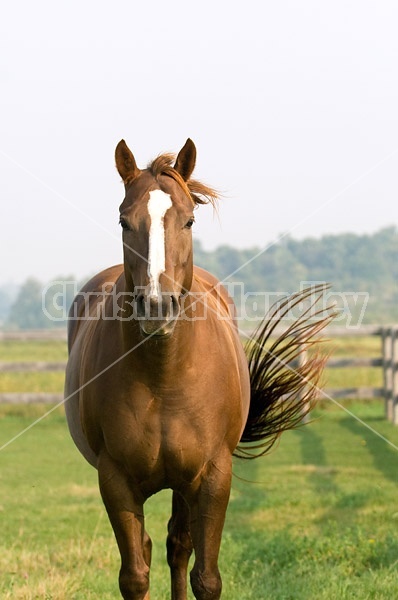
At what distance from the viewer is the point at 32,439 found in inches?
481

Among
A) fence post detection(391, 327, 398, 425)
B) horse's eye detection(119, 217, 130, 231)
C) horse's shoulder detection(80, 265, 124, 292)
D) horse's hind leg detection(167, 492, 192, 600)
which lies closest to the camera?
horse's eye detection(119, 217, 130, 231)

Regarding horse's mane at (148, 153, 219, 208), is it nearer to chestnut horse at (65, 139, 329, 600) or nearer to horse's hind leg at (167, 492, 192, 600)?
chestnut horse at (65, 139, 329, 600)

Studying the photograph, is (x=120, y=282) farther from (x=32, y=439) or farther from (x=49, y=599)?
(x=32, y=439)

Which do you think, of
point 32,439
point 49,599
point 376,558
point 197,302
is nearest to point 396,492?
point 376,558

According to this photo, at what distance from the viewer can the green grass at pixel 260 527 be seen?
4895mm

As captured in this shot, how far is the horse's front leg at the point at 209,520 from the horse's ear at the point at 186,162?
128cm

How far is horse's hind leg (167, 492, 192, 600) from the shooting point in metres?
4.58

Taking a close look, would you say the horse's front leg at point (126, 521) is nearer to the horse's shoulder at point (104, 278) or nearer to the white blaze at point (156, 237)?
the white blaze at point (156, 237)

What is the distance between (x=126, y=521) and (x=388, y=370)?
32.2 ft

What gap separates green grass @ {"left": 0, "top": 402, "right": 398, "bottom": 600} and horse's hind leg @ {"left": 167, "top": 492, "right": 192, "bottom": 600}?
30 centimetres

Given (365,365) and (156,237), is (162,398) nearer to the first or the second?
(156,237)

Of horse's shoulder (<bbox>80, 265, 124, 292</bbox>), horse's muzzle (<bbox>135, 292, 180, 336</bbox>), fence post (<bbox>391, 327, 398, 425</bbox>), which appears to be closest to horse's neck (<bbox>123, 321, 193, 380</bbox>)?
horse's muzzle (<bbox>135, 292, 180, 336</bbox>)

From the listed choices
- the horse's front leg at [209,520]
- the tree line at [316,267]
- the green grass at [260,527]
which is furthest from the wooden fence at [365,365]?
the tree line at [316,267]

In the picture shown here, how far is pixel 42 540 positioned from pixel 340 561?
2254 millimetres
